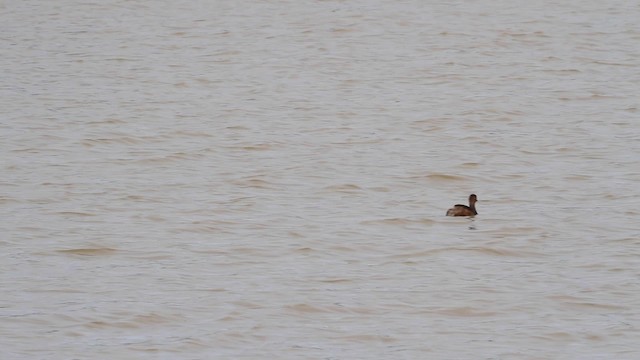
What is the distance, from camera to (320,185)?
1273cm

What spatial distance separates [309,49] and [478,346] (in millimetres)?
13666

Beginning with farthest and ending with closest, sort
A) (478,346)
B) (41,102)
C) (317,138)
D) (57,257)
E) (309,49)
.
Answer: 1. (309,49)
2. (41,102)
3. (317,138)
4. (57,257)
5. (478,346)

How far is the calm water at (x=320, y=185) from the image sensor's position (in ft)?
27.5

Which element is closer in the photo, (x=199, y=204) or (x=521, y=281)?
(x=521, y=281)

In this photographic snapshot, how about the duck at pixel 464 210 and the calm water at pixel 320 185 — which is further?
the duck at pixel 464 210

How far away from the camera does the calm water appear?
837cm

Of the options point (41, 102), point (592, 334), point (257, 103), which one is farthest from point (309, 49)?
point (592, 334)

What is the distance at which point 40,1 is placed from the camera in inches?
995

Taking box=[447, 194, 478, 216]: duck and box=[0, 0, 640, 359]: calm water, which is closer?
box=[0, 0, 640, 359]: calm water

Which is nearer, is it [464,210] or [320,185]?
[464,210]

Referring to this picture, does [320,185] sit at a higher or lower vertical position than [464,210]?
lower

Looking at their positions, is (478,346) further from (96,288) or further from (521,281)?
(96,288)

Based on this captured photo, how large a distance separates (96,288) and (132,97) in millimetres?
8502

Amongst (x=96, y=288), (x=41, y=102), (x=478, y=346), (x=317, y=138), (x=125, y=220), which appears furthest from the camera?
(x=41, y=102)
